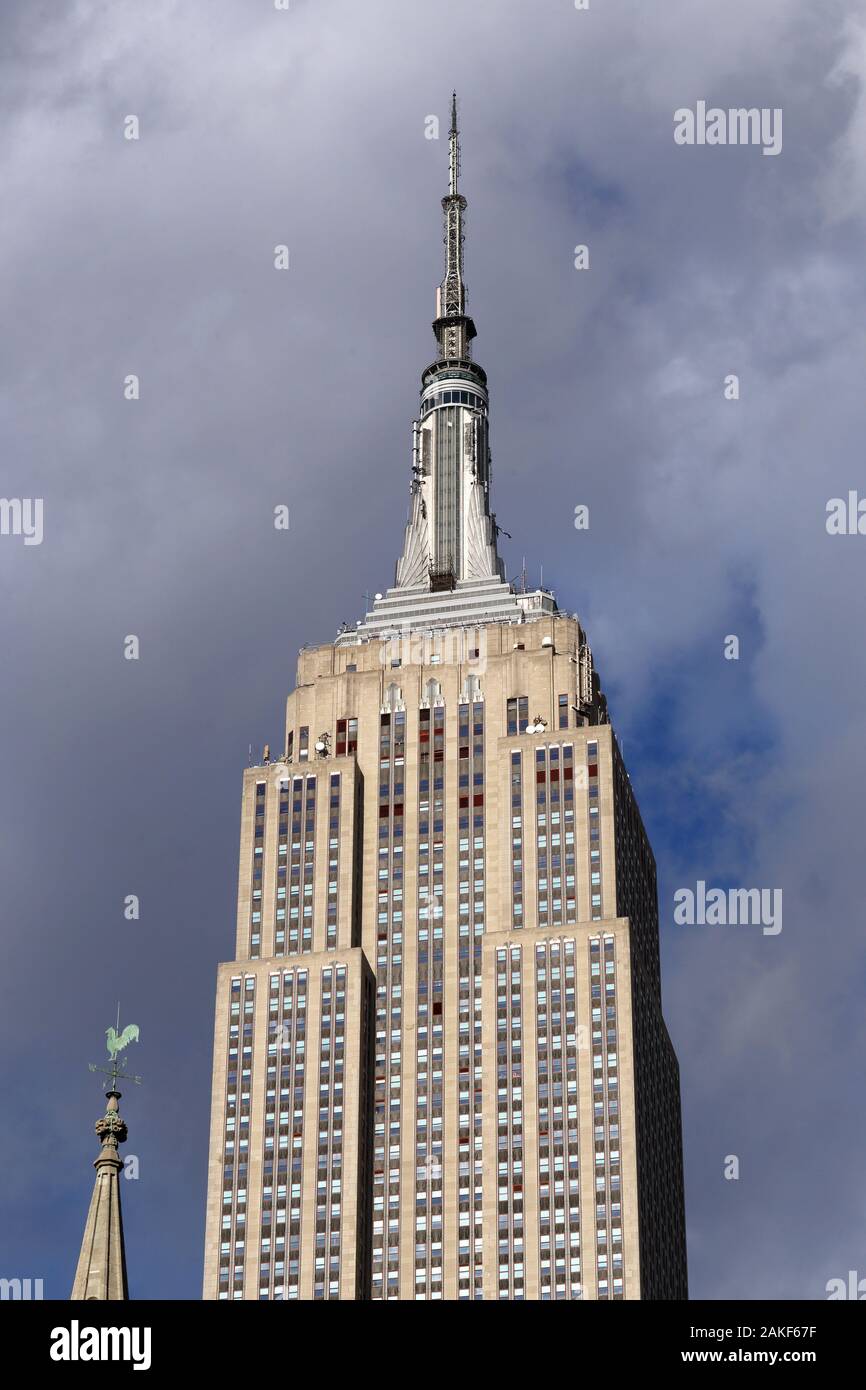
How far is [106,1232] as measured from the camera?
129125 millimetres

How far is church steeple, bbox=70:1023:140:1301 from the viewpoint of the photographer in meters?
126

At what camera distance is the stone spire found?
12631 cm

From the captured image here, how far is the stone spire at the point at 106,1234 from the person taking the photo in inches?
4973

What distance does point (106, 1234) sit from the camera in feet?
423

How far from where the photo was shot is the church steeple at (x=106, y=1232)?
126312 mm

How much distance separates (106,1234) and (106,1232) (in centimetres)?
15
